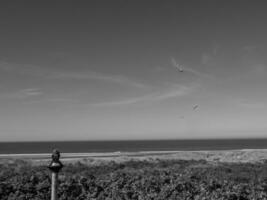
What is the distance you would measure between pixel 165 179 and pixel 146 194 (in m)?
0.63

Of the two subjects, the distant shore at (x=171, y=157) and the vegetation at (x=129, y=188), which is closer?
the vegetation at (x=129, y=188)

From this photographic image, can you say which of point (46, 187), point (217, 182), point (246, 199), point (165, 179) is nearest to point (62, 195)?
point (46, 187)

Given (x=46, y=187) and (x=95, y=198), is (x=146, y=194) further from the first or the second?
(x=46, y=187)

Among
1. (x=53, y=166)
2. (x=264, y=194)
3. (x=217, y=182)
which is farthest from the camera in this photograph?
(x=217, y=182)

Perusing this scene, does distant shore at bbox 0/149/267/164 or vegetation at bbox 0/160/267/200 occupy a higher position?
vegetation at bbox 0/160/267/200

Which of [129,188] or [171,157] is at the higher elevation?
[129,188]

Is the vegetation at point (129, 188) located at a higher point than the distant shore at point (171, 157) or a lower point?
higher

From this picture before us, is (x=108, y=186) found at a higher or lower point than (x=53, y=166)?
lower

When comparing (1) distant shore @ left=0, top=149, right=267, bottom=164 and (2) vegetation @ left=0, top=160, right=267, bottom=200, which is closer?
(2) vegetation @ left=0, top=160, right=267, bottom=200

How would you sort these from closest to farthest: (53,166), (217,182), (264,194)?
1. (53,166)
2. (264,194)
3. (217,182)

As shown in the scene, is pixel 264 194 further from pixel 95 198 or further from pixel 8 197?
pixel 8 197

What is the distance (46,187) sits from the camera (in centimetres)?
794

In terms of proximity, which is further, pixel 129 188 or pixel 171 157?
pixel 171 157

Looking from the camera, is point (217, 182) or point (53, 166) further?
point (217, 182)
